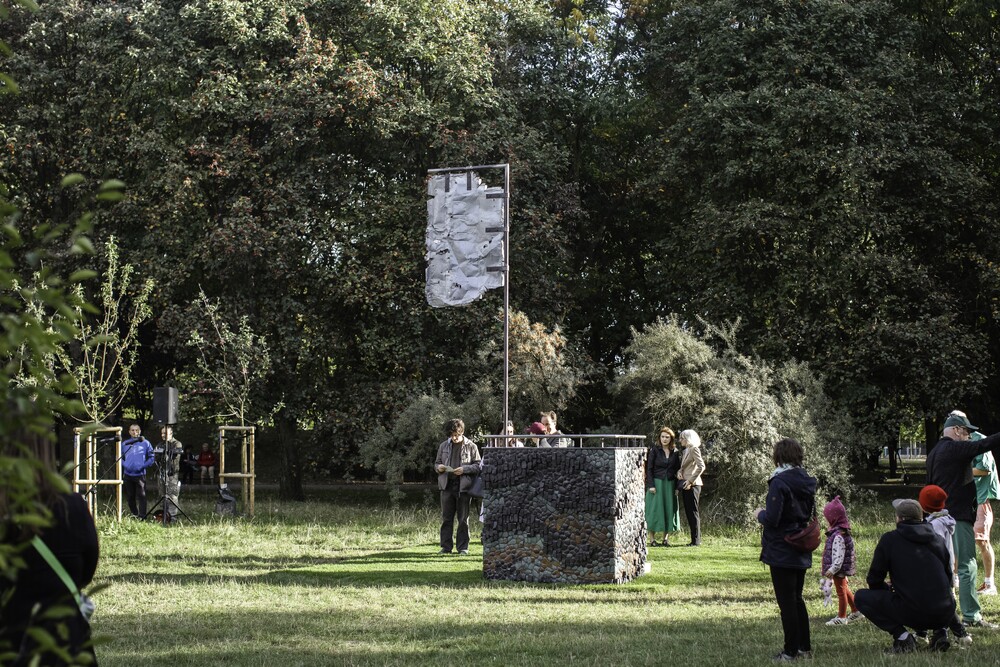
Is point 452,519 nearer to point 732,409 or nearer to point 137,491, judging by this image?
point 732,409

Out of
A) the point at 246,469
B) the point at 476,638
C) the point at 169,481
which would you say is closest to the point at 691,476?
the point at 476,638

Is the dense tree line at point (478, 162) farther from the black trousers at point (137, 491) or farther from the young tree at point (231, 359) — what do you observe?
the black trousers at point (137, 491)

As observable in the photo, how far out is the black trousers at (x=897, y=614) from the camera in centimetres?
806

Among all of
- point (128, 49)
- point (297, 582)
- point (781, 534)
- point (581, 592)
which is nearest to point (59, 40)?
point (128, 49)

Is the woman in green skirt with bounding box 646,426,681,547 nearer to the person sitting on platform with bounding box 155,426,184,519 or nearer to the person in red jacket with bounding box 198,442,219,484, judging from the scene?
the person sitting on platform with bounding box 155,426,184,519

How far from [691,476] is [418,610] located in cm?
647

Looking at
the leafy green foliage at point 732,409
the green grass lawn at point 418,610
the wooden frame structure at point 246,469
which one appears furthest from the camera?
the wooden frame structure at point 246,469

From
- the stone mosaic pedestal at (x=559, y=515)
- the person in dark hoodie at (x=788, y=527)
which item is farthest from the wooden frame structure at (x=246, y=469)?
the person in dark hoodie at (x=788, y=527)

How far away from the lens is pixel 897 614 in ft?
26.7

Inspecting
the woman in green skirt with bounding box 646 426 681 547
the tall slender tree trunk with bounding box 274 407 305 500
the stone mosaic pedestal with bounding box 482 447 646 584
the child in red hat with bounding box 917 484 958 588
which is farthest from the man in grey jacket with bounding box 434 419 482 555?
the tall slender tree trunk with bounding box 274 407 305 500

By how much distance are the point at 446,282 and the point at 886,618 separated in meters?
8.02

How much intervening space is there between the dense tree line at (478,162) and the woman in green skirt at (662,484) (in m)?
7.20

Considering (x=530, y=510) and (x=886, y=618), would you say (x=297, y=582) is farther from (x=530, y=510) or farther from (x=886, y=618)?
(x=886, y=618)

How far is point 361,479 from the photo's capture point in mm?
39219
